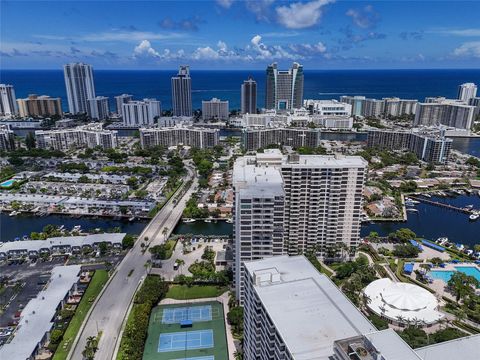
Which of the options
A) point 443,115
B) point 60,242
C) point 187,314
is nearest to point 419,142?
point 443,115

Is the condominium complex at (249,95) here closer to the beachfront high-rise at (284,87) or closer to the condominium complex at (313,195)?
the beachfront high-rise at (284,87)

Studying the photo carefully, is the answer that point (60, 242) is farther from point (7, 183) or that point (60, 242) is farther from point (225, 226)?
point (7, 183)

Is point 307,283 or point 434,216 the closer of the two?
point 307,283

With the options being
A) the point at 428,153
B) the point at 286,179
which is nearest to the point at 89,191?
the point at 286,179

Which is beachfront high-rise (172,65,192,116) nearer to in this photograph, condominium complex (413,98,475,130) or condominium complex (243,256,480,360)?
condominium complex (413,98,475,130)

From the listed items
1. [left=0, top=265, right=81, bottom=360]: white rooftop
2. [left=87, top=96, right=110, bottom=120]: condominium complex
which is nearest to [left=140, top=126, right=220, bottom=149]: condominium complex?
[left=87, top=96, right=110, bottom=120]: condominium complex

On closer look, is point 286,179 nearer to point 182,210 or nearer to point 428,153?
point 182,210
